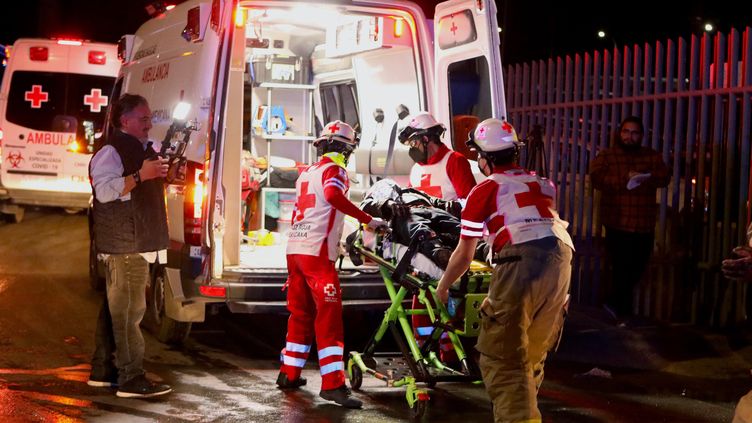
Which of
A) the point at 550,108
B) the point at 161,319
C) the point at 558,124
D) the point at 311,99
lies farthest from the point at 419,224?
the point at 311,99

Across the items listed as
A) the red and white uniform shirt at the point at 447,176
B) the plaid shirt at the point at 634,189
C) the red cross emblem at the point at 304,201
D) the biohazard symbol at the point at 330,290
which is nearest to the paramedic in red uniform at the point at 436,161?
the red and white uniform shirt at the point at 447,176

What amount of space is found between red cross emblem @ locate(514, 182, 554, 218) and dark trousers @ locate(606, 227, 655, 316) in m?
4.20

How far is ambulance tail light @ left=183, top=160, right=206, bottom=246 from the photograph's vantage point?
7586 millimetres

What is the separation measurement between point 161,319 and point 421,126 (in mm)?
2482

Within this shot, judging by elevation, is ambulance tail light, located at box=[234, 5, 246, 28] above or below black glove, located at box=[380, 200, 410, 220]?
above

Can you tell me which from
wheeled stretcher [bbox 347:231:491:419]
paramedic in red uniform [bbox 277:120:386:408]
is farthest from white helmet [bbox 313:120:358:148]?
wheeled stretcher [bbox 347:231:491:419]

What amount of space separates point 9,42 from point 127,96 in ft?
111

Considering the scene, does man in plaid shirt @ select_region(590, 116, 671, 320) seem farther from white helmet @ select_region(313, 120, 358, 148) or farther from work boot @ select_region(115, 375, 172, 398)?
work boot @ select_region(115, 375, 172, 398)

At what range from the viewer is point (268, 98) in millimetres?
11266

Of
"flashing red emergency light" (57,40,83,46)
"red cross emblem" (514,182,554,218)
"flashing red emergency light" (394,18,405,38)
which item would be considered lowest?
"red cross emblem" (514,182,554,218)

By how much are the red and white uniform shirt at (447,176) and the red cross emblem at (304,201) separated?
3.45 feet

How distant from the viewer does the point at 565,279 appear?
18.2 feet

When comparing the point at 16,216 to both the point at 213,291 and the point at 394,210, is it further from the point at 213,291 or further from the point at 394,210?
the point at 394,210

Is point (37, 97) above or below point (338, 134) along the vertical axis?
above
